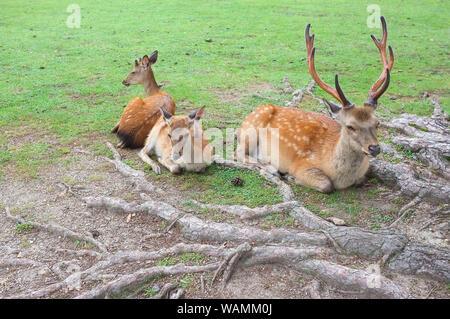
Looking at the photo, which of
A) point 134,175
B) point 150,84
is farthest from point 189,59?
point 134,175

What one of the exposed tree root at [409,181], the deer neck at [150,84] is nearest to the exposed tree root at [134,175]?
the deer neck at [150,84]

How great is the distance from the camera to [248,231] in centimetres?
406

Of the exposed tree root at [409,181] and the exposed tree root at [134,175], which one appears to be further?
the exposed tree root at [134,175]

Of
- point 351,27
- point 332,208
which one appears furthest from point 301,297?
point 351,27

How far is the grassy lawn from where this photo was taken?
732 centimetres

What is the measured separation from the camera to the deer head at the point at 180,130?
5.71 meters

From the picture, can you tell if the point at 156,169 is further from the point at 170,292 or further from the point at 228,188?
the point at 170,292

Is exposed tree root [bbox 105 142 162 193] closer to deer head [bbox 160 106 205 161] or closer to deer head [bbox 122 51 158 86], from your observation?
deer head [bbox 160 106 205 161]

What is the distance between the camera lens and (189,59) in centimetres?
1136

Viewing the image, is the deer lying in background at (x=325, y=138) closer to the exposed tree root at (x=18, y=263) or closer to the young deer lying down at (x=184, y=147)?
the young deer lying down at (x=184, y=147)

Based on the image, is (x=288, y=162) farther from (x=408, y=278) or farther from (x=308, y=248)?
(x=408, y=278)

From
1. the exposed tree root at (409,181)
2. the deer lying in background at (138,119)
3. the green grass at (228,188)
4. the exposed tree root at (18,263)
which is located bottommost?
the exposed tree root at (18,263)

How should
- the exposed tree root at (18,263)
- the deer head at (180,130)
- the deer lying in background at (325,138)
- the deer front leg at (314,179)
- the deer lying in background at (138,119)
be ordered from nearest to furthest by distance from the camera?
the exposed tree root at (18,263)
the deer lying in background at (325,138)
the deer front leg at (314,179)
the deer head at (180,130)
the deer lying in background at (138,119)

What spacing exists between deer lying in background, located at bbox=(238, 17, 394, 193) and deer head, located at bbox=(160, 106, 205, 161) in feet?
2.54
